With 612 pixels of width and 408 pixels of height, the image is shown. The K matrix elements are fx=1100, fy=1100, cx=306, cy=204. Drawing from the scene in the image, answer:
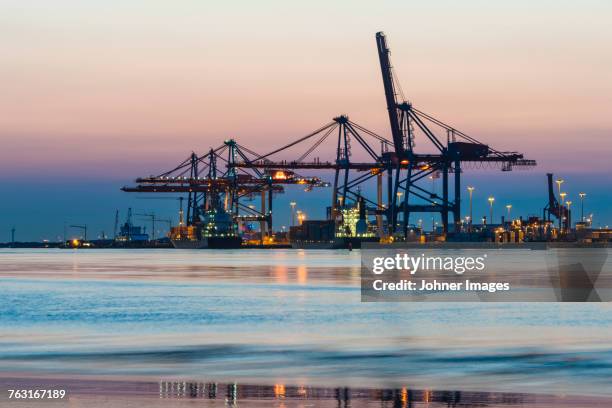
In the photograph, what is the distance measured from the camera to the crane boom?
160375mm

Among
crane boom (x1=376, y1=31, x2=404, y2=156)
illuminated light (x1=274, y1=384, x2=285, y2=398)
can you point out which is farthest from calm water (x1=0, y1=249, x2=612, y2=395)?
crane boom (x1=376, y1=31, x2=404, y2=156)

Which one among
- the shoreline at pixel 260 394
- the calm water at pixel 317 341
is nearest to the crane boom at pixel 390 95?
the calm water at pixel 317 341

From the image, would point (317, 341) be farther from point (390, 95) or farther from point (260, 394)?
point (390, 95)

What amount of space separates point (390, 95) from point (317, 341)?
13660 cm

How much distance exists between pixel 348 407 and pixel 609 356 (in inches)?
→ 356

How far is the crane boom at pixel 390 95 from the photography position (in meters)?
160

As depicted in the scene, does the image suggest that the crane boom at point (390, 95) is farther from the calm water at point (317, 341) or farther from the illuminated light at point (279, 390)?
the illuminated light at point (279, 390)

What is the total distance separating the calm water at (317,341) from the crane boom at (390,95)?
380ft

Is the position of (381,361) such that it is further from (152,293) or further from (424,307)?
(152,293)

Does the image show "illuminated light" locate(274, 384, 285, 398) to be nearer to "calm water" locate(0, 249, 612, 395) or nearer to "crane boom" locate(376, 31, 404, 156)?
"calm water" locate(0, 249, 612, 395)

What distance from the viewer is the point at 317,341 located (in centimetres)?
2591

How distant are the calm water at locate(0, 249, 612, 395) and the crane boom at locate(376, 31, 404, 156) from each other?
11593cm

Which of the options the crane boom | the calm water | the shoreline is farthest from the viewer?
the crane boom

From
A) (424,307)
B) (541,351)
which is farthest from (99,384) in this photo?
(424,307)
